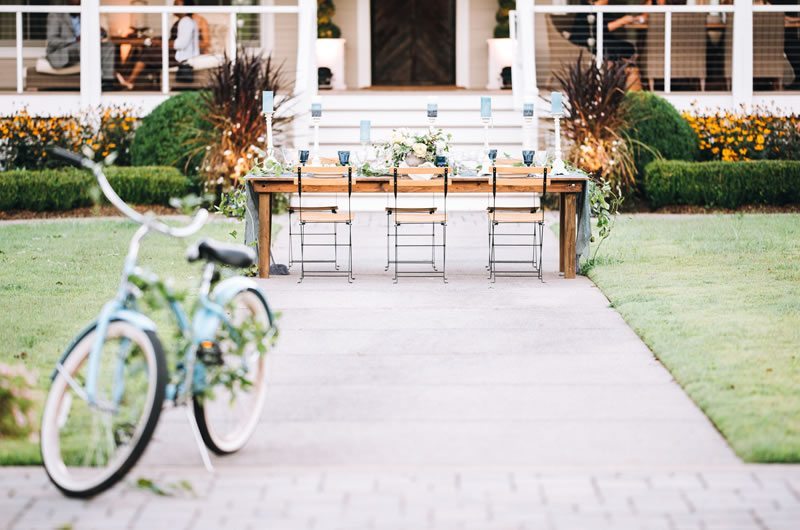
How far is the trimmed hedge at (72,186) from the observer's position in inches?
656

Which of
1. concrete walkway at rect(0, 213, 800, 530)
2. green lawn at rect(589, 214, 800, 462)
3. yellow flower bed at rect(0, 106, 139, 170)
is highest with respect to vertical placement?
yellow flower bed at rect(0, 106, 139, 170)

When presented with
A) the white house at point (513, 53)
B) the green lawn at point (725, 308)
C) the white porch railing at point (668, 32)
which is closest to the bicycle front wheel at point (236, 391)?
the green lawn at point (725, 308)

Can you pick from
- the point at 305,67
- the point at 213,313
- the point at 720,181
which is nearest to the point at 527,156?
the point at 720,181

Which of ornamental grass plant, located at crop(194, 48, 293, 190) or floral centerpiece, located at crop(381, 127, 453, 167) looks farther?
ornamental grass plant, located at crop(194, 48, 293, 190)

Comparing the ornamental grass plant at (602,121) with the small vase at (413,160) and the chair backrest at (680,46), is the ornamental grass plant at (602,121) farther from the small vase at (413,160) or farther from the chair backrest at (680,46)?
the small vase at (413,160)

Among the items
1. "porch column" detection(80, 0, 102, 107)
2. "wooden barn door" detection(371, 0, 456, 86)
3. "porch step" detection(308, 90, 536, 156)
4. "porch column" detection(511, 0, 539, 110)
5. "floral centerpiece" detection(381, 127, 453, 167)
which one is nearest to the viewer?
"floral centerpiece" detection(381, 127, 453, 167)

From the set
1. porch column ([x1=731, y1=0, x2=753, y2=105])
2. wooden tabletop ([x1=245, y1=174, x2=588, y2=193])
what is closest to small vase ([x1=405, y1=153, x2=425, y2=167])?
wooden tabletop ([x1=245, y1=174, x2=588, y2=193])

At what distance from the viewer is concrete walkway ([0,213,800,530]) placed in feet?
18.3

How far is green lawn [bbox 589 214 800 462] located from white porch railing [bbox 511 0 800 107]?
11.6ft

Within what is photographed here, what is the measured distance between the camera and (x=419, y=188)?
1202cm

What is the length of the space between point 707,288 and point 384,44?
13.4m

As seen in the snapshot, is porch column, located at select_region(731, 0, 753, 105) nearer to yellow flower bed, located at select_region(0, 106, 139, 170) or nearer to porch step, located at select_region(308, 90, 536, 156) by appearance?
porch step, located at select_region(308, 90, 536, 156)

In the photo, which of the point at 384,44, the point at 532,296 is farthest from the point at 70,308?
the point at 384,44

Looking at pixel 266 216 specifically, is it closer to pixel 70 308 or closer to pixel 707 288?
pixel 70 308
